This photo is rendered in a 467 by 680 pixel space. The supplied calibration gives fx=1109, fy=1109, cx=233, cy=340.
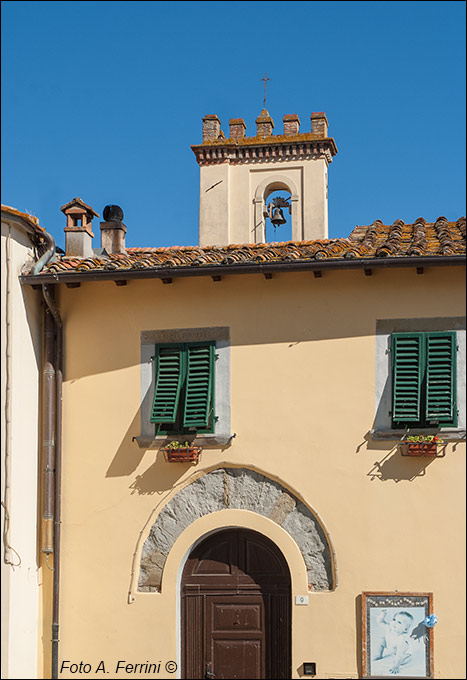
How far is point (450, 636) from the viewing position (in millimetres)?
12031

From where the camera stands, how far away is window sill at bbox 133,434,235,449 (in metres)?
12.8

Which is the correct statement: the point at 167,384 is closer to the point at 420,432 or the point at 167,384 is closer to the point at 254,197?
the point at 420,432

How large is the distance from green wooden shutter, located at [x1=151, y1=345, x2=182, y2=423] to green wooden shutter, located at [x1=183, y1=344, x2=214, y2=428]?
0.42 ft

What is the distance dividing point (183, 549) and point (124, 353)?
2.43m

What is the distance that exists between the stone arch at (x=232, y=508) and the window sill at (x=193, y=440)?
1.07ft

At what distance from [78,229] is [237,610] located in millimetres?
5292

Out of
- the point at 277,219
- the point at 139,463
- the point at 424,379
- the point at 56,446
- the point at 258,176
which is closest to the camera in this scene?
the point at 424,379

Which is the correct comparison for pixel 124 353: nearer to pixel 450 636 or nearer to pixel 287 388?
pixel 287 388

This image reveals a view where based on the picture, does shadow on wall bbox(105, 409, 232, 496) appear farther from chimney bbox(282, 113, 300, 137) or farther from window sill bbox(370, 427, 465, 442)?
chimney bbox(282, 113, 300, 137)

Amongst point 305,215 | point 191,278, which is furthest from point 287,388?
point 305,215

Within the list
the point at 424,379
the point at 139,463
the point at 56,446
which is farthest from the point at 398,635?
the point at 56,446

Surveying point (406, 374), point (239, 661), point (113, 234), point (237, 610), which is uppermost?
point (113, 234)

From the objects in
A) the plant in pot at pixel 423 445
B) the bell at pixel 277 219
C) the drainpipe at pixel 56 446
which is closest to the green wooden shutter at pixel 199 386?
the drainpipe at pixel 56 446

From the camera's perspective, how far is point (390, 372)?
12.6 metres
